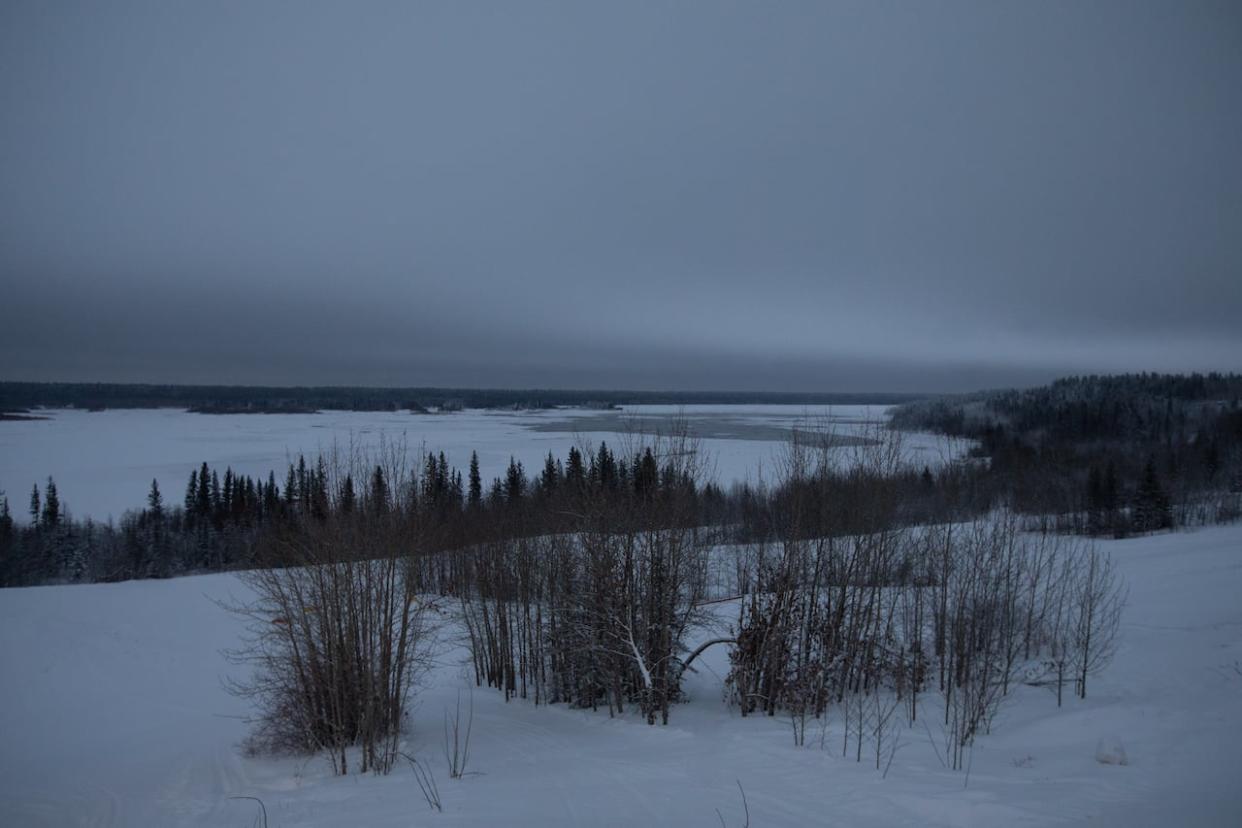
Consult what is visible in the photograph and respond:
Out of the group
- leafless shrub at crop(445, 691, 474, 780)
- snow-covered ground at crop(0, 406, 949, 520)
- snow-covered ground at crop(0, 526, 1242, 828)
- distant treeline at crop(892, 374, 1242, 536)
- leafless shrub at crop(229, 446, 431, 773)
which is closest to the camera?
snow-covered ground at crop(0, 526, 1242, 828)

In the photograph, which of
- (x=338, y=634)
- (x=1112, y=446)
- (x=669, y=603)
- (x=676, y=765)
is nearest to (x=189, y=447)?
(x=338, y=634)

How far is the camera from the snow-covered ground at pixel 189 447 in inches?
2155

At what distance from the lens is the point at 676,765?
984 centimetres

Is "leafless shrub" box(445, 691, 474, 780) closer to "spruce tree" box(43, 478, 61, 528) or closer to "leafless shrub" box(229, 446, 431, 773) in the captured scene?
A: "leafless shrub" box(229, 446, 431, 773)

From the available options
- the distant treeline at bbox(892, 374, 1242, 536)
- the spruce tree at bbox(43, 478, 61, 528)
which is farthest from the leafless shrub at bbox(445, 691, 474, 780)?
the spruce tree at bbox(43, 478, 61, 528)

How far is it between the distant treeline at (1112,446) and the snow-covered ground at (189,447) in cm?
772

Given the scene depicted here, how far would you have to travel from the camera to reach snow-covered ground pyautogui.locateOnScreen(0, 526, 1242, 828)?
7.32m

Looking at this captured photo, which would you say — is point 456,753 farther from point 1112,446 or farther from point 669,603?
point 1112,446

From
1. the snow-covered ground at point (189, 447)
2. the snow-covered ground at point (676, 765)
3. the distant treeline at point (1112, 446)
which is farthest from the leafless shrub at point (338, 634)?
the snow-covered ground at point (189, 447)

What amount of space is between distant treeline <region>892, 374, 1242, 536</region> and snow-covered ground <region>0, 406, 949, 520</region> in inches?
304

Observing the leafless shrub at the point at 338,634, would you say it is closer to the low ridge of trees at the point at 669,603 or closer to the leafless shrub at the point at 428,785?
the low ridge of trees at the point at 669,603

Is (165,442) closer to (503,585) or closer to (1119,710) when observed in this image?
(503,585)

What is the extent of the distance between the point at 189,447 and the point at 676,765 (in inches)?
3734

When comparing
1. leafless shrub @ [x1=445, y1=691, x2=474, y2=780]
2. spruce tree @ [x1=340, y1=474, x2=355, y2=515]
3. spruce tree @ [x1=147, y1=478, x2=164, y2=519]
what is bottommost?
spruce tree @ [x1=147, y1=478, x2=164, y2=519]
